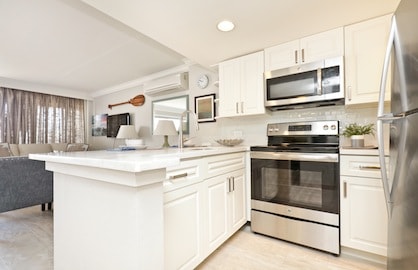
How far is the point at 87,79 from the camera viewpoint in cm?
438

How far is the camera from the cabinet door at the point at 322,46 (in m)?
1.91

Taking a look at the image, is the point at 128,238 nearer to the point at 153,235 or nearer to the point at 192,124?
the point at 153,235

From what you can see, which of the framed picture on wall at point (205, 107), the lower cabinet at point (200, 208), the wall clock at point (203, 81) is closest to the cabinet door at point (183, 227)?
the lower cabinet at point (200, 208)

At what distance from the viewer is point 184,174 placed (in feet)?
4.59

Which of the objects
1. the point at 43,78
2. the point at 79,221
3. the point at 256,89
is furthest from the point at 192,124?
the point at 43,78

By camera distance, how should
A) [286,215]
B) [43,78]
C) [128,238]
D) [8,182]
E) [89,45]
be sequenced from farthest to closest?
[43,78] < [89,45] < [8,182] < [286,215] < [128,238]

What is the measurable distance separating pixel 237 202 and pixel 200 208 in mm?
673

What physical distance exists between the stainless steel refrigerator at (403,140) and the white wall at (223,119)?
108cm

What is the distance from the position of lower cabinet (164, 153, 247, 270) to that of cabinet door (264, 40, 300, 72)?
109cm

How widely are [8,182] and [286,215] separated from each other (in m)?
3.06

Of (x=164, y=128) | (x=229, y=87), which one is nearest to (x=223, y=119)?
(x=229, y=87)

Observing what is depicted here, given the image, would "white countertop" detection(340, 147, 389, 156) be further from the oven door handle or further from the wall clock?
the wall clock

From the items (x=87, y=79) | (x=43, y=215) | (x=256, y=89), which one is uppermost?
(x=87, y=79)

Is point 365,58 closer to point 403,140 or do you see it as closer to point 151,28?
point 403,140
